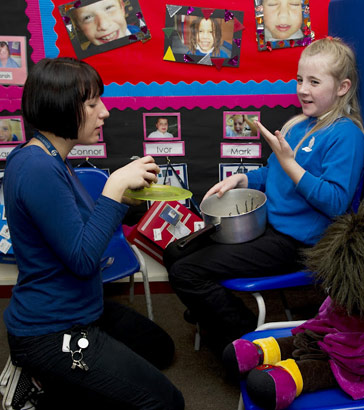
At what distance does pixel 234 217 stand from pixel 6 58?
4.27ft

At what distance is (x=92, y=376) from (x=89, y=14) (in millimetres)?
1525

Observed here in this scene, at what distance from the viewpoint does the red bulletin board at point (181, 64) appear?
79.2 inches

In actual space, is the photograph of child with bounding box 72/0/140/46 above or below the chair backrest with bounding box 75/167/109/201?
above

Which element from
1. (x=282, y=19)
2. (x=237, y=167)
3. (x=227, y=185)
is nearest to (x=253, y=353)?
(x=227, y=185)

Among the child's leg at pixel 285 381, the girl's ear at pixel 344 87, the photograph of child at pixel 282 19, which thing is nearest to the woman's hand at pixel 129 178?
the child's leg at pixel 285 381

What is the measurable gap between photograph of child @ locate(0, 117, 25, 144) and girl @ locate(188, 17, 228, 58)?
34.5 inches

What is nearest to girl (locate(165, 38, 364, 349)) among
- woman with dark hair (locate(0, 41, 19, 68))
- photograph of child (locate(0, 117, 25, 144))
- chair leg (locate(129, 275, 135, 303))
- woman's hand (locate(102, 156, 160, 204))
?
woman's hand (locate(102, 156, 160, 204))

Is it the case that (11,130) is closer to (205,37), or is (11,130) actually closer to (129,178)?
(205,37)

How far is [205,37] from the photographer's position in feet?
6.73

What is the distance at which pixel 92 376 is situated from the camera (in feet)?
3.95

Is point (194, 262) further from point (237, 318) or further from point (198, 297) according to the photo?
point (237, 318)

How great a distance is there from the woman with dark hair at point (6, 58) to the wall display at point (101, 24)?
283mm

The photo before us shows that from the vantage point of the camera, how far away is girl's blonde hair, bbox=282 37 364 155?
155 centimetres

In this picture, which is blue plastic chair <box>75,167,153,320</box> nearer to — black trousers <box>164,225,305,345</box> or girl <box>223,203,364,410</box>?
black trousers <box>164,225,305,345</box>
